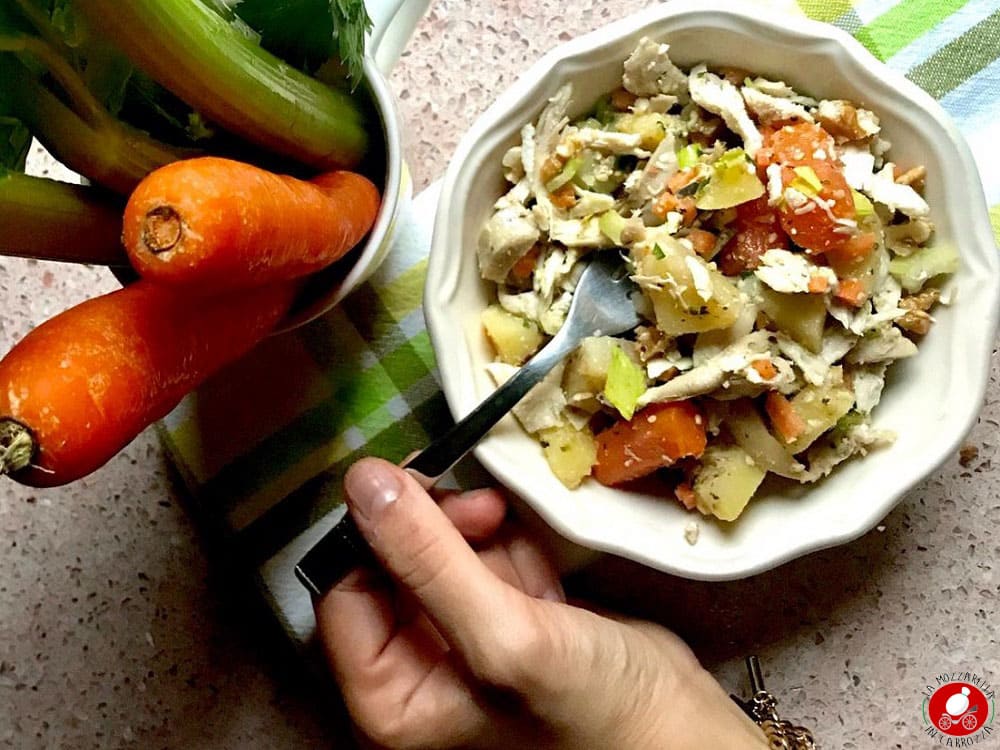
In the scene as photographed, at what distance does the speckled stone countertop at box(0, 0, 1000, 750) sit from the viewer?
2.78 ft

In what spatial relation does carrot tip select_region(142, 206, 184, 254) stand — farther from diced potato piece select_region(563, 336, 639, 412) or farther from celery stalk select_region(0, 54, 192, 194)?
diced potato piece select_region(563, 336, 639, 412)

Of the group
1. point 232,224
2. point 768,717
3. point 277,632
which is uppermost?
point 232,224

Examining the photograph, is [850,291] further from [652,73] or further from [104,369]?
[104,369]

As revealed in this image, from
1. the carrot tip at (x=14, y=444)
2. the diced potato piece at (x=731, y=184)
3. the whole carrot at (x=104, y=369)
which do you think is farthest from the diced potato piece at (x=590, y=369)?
the carrot tip at (x=14, y=444)

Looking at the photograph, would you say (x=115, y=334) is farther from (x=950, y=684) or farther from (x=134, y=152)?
(x=950, y=684)

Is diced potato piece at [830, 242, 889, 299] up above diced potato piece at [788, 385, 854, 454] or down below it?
above

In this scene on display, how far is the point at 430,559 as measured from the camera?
0.66 meters

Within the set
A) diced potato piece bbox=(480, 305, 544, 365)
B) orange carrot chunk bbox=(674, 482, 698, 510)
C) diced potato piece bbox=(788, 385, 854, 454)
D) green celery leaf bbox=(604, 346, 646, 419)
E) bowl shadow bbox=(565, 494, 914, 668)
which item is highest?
diced potato piece bbox=(788, 385, 854, 454)

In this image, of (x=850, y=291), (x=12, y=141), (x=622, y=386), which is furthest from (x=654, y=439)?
(x=12, y=141)

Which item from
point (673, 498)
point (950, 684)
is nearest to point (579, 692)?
point (673, 498)

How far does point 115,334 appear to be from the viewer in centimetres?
56

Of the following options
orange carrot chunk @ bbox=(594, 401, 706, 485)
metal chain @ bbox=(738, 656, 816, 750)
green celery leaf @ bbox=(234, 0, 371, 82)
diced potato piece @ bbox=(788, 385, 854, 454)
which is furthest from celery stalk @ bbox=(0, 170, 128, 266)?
metal chain @ bbox=(738, 656, 816, 750)

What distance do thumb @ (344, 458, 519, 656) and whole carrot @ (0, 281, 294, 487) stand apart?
0.14 metres

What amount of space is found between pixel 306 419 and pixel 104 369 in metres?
0.31
